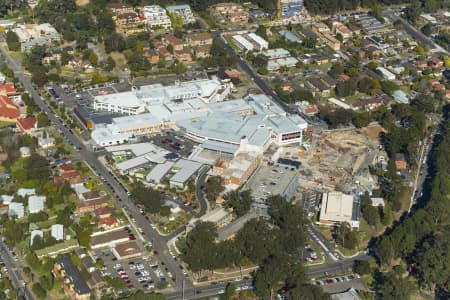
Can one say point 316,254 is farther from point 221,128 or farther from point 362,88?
point 362,88

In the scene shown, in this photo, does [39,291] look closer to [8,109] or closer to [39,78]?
[8,109]

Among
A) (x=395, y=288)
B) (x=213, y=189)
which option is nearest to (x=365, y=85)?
(x=213, y=189)

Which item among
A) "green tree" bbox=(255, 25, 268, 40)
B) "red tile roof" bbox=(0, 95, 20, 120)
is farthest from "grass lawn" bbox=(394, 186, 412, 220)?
"red tile roof" bbox=(0, 95, 20, 120)

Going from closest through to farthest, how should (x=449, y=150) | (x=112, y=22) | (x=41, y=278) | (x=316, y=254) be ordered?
1. (x=41, y=278)
2. (x=316, y=254)
3. (x=449, y=150)
4. (x=112, y=22)

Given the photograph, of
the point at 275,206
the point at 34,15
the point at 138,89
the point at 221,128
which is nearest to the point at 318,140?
the point at 221,128

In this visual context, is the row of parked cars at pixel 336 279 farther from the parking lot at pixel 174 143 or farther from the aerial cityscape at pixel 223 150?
the parking lot at pixel 174 143

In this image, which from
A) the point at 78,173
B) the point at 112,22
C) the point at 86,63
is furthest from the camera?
the point at 112,22

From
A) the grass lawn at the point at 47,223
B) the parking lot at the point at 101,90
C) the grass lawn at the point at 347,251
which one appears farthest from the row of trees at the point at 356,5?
the grass lawn at the point at 47,223
